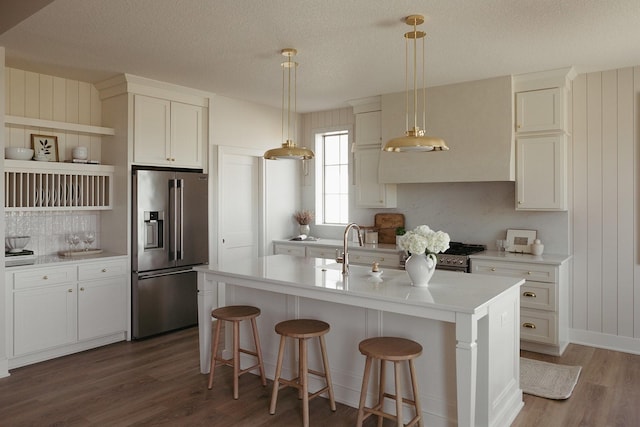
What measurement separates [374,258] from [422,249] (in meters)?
2.50

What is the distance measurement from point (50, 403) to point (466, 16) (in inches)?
153

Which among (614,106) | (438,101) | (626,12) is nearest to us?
(626,12)

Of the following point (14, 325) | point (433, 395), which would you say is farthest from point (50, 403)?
point (433, 395)

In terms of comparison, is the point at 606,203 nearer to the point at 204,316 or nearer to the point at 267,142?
the point at 204,316

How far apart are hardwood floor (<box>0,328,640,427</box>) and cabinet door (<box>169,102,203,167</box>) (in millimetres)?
2091

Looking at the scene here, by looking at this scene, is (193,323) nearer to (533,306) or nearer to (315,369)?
(315,369)

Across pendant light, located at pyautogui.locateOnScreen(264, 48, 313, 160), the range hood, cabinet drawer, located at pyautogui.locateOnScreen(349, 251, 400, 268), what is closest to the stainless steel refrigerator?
pendant light, located at pyautogui.locateOnScreen(264, 48, 313, 160)

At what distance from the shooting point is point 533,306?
4.25 meters

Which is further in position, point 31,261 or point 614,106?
point 614,106

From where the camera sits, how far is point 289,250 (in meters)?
5.98

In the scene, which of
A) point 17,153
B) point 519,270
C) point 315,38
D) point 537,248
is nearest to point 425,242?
point 315,38

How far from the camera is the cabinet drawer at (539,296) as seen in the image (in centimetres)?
415

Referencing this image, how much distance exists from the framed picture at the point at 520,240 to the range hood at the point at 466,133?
1.97 feet

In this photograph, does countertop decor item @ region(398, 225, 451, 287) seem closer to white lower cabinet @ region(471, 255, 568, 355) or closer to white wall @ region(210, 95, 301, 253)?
white lower cabinet @ region(471, 255, 568, 355)
